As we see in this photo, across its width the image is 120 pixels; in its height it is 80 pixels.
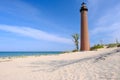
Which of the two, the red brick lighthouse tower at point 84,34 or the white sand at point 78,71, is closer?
the white sand at point 78,71

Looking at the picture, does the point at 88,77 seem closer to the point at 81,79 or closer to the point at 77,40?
the point at 81,79

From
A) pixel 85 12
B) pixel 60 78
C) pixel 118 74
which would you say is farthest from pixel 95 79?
pixel 85 12

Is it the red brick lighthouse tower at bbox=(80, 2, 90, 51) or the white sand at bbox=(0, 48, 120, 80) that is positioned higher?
the red brick lighthouse tower at bbox=(80, 2, 90, 51)

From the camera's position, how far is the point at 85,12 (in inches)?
977

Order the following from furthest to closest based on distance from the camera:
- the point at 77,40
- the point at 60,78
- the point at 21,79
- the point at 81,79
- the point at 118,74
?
the point at 77,40 → the point at 21,79 → the point at 60,78 → the point at 81,79 → the point at 118,74

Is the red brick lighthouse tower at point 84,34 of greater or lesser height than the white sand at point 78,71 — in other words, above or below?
above

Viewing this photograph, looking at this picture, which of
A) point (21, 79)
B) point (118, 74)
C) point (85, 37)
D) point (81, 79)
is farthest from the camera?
point (85, 37)

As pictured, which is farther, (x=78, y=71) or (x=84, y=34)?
(x=84, y=34)

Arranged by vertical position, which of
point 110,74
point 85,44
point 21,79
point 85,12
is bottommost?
point 21,79

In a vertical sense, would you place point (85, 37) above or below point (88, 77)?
above

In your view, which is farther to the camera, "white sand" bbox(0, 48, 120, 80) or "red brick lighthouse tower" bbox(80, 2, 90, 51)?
"red brick lighthouse tower" bbox(80, 2, 90, 51)

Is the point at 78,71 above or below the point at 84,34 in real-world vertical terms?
below

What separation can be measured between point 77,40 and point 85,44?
13659 mm

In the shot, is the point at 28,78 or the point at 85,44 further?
the point at 85,44
